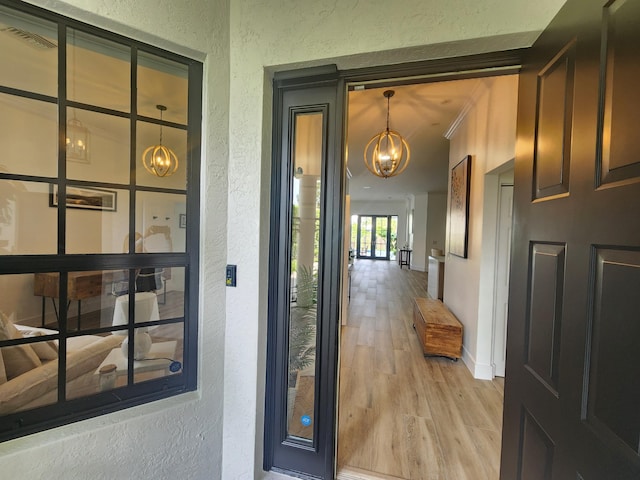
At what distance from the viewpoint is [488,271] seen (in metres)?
2.74

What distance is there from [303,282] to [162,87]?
1.25 meters

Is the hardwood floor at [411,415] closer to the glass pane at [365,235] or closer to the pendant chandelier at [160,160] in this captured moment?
the pendant chandelier at [160,160]

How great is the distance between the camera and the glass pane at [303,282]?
1.50 meters

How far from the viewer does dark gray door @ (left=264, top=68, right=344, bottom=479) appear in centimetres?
143

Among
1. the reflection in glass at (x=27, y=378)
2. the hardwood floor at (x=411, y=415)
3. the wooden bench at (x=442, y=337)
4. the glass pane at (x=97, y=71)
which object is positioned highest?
the glass pane at (x=97, y=71)

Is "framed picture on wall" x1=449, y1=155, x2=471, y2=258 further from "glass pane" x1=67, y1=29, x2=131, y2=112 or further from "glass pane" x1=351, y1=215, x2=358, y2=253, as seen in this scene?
"glass pane" x1=351, y1=215, x2=358, y2=253

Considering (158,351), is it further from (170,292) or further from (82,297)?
(82,297)

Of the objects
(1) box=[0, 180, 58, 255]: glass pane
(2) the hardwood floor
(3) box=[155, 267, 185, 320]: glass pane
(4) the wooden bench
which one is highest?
(1) box=[0, 180, 58, 255]: glass pane

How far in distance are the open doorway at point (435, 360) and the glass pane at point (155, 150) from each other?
0.99 metres

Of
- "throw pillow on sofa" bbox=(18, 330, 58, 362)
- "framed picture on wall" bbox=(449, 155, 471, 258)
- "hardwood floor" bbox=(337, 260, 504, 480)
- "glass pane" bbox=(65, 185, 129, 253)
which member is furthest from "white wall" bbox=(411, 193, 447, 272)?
"throw pillow on sofa" bbox=(18, 330, 58, 362)

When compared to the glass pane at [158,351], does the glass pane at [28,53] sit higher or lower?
higher

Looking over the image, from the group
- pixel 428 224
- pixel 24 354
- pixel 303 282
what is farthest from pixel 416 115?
pixel 428 224

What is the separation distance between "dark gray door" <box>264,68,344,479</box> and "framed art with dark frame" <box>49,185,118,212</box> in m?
0.76

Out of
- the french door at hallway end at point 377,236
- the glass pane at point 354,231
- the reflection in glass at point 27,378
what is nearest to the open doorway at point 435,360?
the reflection in glass at point 27,378
